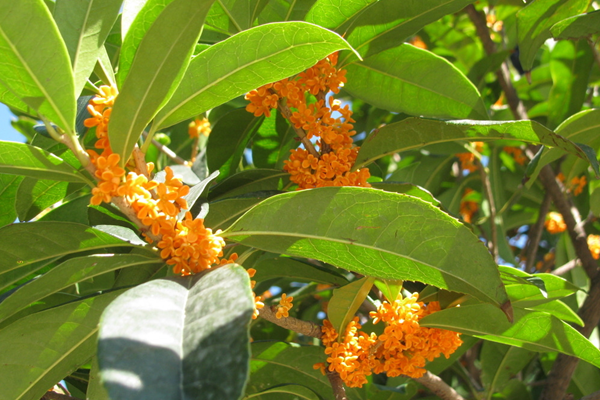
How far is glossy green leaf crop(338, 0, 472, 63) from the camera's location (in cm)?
173

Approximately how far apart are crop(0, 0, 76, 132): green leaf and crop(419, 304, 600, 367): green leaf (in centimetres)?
118

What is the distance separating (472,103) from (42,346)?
1571 millimetres

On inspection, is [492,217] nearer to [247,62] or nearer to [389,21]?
[389,21]

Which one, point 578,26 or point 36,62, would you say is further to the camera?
point 578,26

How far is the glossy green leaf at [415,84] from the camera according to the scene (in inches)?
74.9

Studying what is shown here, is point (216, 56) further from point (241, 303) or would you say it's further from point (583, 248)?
point (583, 248)

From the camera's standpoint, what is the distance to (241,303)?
85 centimetres

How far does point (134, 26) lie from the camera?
4.29 ft

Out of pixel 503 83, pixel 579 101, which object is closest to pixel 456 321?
pixel 579 101

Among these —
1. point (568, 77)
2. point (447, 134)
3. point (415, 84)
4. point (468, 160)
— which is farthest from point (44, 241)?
point (468, 160)

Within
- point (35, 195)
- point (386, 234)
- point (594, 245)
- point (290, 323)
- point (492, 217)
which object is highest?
point (386, 234)

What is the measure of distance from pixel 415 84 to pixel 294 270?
0.82 m

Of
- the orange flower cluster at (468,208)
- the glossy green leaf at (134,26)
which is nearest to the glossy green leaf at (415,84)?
the glossy green leaf at (134,26)

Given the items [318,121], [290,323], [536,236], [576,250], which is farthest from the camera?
[536,236]
